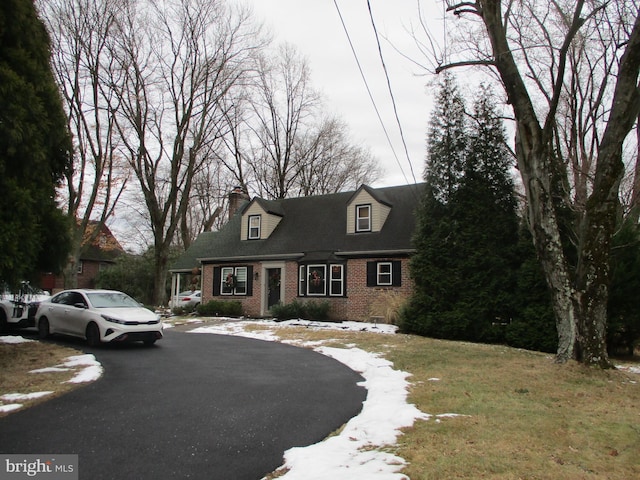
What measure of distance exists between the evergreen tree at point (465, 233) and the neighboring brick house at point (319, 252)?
2.94 meters

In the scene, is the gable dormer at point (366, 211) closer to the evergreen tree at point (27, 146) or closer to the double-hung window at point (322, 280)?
the double-hung window at point (322, 280)

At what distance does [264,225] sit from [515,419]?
65.1 ft

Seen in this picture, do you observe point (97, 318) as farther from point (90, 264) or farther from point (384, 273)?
point (90, 264)

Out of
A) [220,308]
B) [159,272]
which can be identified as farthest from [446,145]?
[159,272]

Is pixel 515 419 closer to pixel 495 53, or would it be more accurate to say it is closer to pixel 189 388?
pixel 189 388

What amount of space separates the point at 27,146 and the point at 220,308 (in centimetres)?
1570

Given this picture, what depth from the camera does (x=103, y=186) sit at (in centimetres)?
2681

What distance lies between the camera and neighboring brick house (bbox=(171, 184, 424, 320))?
2014cm

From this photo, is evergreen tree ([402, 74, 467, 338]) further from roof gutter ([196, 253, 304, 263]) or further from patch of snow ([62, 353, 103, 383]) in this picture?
patch of snow ([62, 353, 103, 383])

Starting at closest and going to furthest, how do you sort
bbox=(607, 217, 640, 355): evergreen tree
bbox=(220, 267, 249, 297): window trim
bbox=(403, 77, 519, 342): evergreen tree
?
bbox=(607, 217, 640, 355): evergreen tree < bbox=(403, 77, 519, 342): evergreen tree < bbox=(220, 267, 249, 297): window trim

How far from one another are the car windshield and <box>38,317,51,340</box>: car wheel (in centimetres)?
186

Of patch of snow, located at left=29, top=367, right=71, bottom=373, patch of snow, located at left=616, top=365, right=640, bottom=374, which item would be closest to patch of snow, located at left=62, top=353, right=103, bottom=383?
patch of snow, located at left=29, top=367, right=71, bottom=373

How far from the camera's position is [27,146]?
26.8 ft

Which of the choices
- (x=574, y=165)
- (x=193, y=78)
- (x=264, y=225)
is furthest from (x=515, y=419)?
(x=193, y=78)
